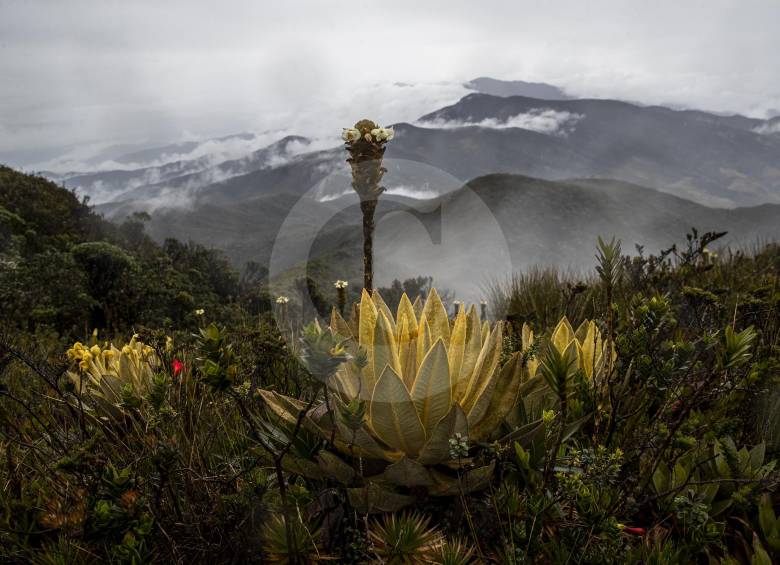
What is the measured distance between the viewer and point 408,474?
189cm

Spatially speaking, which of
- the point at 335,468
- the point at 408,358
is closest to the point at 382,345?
the point at 408,358

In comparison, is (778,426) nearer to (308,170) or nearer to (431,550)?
(431,550)

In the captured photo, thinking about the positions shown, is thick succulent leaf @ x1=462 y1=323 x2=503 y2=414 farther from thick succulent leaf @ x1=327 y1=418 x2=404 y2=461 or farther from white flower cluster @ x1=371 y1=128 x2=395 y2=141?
white flower cluster @ x1=371 y1=128 x2=395 y2=141

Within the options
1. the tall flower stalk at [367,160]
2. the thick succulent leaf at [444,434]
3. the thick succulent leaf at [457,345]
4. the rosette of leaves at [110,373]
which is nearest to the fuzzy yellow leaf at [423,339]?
the thick succulent leaf at [457,345]

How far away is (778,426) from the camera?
2504mm

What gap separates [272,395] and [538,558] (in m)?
1.21

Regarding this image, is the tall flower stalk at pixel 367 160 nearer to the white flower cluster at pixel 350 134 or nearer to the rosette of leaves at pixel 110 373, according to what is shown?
the white flower cluster at pixel 350 134

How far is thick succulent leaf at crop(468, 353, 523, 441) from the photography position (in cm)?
213

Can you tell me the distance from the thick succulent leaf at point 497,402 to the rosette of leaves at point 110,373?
2.00 m

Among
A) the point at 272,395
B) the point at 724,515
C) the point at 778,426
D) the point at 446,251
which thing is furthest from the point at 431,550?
the point at 446,251

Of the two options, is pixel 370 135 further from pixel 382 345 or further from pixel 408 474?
pixel 408 474

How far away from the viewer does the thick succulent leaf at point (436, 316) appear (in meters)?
2.51

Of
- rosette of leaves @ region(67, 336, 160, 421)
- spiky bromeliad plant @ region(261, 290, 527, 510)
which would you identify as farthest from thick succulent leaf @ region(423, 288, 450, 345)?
rosette of leaves @ region(67, 336, 160, 421)

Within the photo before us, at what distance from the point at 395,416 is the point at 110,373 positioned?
2339 millimetres
